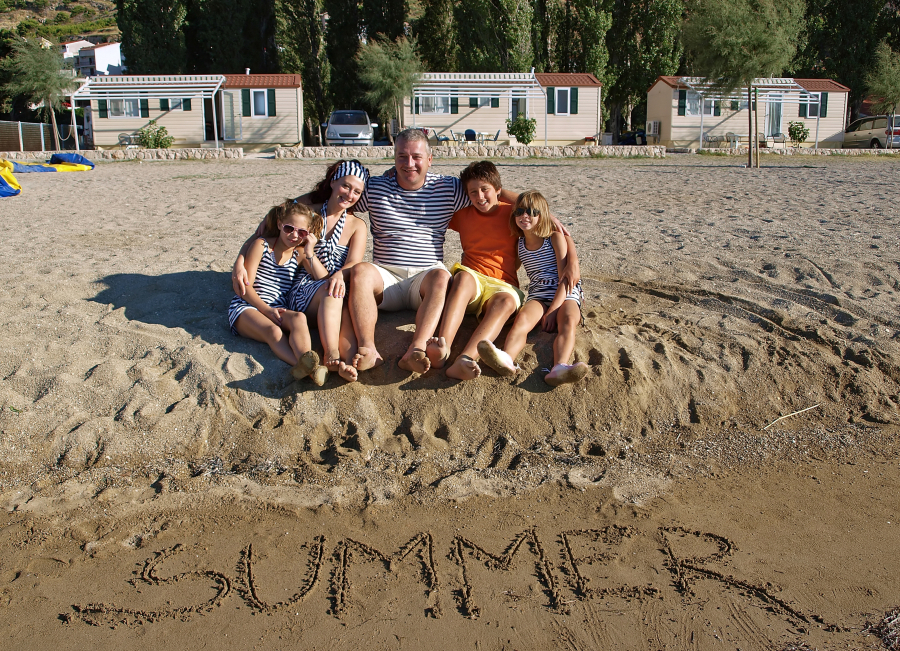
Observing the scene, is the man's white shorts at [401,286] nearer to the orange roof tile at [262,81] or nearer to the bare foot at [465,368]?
the bare foot at [465,368]

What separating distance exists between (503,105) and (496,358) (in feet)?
90.8

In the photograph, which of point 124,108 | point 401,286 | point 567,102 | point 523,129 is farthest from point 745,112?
point 401,286

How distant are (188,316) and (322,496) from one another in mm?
1952

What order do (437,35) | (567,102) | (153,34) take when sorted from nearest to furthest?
1. (567,102)
2. (153,34)
3. (437,35)

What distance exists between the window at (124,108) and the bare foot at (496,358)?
29147 mm

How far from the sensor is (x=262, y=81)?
1147 inches

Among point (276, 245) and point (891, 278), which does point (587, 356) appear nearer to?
point (276, 245)

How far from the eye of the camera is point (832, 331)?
459cm

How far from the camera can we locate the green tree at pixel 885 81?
32.4m

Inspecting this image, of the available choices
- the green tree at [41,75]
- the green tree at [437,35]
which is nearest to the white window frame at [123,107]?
the green tree at [41,75]

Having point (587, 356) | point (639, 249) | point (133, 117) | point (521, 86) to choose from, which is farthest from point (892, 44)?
point (587, 356)

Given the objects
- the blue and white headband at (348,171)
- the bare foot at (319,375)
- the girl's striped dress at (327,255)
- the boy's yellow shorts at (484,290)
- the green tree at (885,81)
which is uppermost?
the green tree at (885,81)

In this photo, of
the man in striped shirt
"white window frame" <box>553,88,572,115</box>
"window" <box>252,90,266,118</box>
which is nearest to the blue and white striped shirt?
the man in striped shirt

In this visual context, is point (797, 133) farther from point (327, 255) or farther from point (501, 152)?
point (327, 255)
